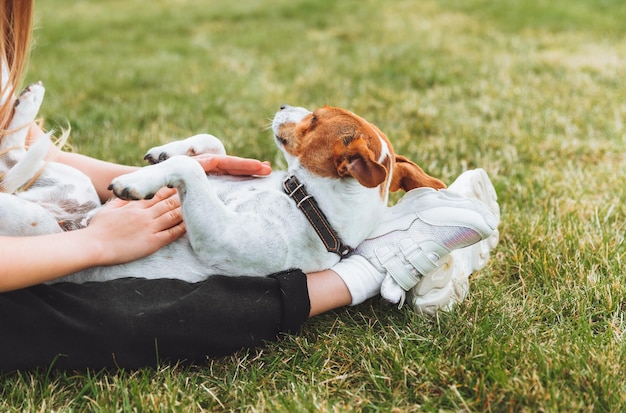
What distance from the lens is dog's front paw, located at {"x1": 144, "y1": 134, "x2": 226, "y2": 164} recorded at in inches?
110

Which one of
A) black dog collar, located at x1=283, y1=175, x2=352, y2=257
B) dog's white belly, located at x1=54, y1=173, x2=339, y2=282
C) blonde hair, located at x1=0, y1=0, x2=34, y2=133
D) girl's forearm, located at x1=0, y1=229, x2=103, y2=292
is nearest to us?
girl's forearm, located at x1=0, y1=229, x2=103, y2=292

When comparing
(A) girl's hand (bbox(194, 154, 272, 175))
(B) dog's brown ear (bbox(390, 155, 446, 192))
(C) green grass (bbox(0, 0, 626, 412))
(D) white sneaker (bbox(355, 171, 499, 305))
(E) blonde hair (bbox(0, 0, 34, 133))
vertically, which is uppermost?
(E) blonde hair (bbox(0, 0, 34, 133))

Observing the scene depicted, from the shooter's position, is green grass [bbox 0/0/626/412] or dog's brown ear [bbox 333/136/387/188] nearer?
green grass [bbox 0/0/626/412]

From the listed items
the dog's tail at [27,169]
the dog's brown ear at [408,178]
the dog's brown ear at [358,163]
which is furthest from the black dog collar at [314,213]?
the dog's tail at [27,169]

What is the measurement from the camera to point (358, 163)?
95.0 inches

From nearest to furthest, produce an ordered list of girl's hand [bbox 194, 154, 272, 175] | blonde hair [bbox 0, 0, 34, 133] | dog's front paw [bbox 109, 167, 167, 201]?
dog's front paw [bbox 109, 167, 167, 201]
girl's hand [bbox 194, 154, 272, 175]
blonde hair [bbox 0, 0, 34, 133]

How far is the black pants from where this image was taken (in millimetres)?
2285

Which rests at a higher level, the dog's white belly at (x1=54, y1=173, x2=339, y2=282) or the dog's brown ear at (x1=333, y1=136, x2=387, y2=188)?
the dog's brown ear at (x1=333, y1=136, x2=387, y2=188)

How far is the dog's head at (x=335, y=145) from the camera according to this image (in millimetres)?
2410

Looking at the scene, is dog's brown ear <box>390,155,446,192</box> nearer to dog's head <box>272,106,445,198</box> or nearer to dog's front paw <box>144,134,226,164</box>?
dog's head <box>272,106,445,198</box>

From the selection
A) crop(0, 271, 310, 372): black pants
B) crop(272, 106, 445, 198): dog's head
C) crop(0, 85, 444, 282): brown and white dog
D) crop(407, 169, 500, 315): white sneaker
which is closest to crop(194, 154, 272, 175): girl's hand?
crop(0, 85, 444, 282): brown and white dog

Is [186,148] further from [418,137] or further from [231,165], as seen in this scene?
[418,137]

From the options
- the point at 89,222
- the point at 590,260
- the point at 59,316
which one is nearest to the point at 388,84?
the point at 590,260

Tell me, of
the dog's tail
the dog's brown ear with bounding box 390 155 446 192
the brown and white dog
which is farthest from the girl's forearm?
the dog's brown ear with bounding box 390 155 446 192
